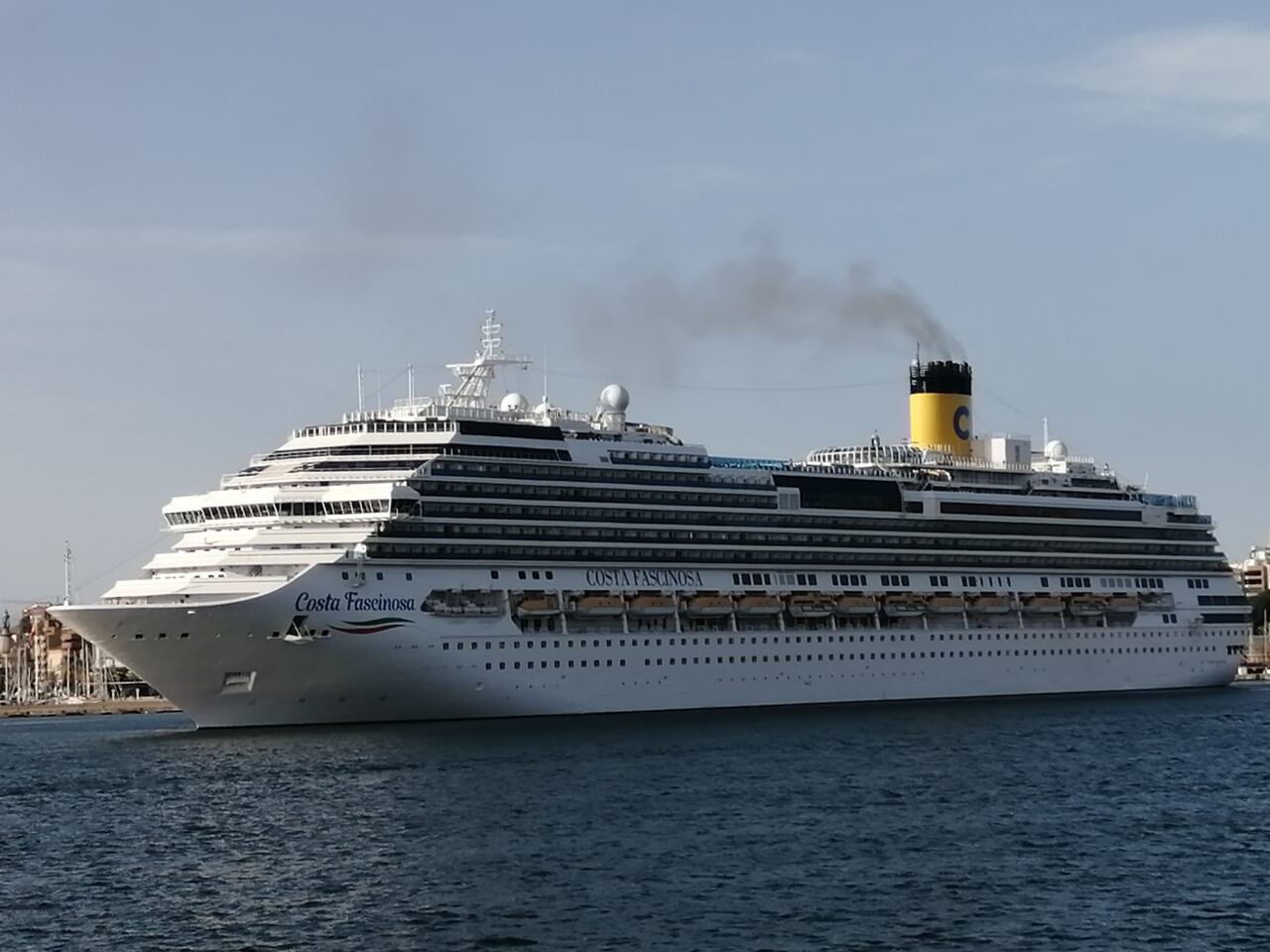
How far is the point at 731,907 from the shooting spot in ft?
116

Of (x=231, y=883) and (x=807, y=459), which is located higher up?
(x=807, y=459)

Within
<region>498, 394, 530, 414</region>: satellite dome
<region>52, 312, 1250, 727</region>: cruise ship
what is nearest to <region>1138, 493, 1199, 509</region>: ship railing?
<region>52, 312, 1250, 727</region>: cruise ship

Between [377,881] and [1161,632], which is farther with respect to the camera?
[1161,632]

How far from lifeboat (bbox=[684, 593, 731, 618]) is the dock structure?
58.0 meters

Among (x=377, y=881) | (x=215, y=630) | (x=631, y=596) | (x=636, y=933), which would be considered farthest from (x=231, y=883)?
(x=631, y=596)

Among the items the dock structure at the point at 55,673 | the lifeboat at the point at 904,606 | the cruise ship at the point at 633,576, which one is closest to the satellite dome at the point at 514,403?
the cruise ship at the point at 633,576

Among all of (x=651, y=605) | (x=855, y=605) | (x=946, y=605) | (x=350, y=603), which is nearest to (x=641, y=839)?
(x=350, y=603)

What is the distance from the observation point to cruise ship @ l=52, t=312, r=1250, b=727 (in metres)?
63.7

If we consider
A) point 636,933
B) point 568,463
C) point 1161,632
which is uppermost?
point 568,463

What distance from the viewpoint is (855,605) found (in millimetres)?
78938

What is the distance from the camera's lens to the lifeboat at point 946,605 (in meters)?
81.7

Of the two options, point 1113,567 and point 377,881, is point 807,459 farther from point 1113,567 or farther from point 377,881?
point 377,881

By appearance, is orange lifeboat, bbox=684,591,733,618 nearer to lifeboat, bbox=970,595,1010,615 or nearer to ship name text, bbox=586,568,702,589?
ship name text, bbox=586,568,702,589

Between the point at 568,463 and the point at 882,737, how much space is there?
15.9 meters
